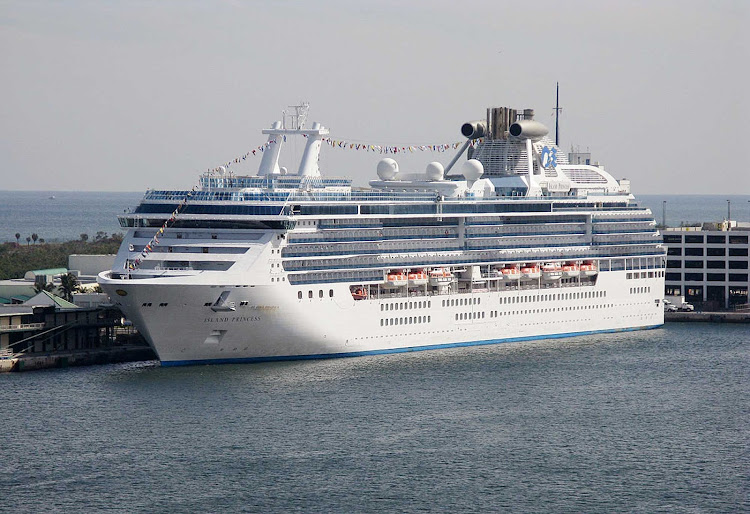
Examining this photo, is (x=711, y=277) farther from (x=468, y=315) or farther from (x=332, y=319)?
(x=332, y=319)

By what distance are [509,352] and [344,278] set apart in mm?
9009

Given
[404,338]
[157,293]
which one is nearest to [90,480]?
[157,293]

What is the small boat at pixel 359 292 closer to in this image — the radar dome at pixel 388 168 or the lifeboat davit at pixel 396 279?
the lifeboat davit at pixel 396 279

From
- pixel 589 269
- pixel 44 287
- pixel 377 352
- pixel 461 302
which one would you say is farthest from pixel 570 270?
pixel 44 287

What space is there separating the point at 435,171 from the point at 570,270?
8.74 metres

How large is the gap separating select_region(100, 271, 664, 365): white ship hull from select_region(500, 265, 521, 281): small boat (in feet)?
2.44

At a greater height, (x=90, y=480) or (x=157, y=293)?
(x=157, y=293)

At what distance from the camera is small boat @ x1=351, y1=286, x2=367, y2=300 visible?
60250 millimetres

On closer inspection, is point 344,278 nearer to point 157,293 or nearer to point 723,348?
point 157,293

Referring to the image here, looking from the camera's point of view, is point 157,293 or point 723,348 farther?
point 723,348

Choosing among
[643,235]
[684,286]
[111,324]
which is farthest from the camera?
[684,286]

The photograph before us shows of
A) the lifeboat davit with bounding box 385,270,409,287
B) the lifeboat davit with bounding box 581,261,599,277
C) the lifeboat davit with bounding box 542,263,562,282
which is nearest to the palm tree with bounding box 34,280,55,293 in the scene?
the lifeboat davit with bounding box 385,270,409,287

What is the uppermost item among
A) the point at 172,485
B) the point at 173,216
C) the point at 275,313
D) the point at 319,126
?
the point at 319,126

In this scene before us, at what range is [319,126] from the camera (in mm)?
64875
